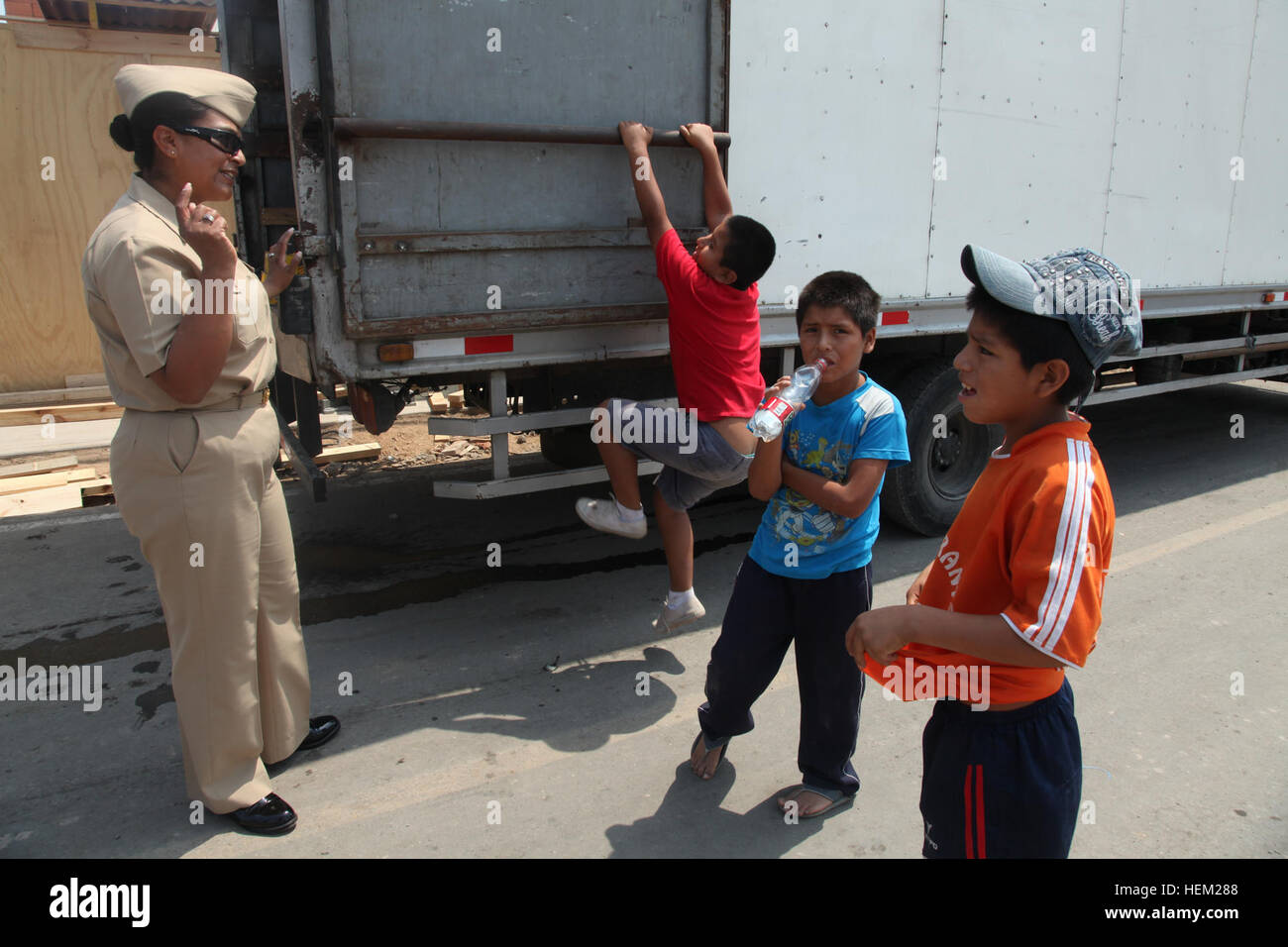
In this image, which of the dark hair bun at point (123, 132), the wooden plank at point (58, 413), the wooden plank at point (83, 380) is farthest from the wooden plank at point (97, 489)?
the dark hair bun at point (123, 132)

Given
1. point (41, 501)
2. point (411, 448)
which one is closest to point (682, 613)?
point (411, 448)

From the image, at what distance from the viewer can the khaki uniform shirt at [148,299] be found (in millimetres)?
2268

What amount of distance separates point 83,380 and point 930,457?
785cm

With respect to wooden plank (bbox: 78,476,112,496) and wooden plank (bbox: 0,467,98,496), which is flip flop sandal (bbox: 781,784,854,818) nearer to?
wooden plank (bbox: 78,476,112,496)

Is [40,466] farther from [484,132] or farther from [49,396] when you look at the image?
[484,132]

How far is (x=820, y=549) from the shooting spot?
2527 mm

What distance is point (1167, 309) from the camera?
5738 mm

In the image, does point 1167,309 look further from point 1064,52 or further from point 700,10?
point 700,10

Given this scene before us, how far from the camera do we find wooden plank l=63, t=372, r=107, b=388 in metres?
8.34

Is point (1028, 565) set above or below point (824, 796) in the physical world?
above

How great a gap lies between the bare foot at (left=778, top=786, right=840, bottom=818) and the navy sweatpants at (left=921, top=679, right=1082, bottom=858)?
1008 mm

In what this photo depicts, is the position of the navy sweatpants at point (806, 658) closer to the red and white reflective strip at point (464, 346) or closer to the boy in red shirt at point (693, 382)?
the boy in red shirt at point (693, 382)

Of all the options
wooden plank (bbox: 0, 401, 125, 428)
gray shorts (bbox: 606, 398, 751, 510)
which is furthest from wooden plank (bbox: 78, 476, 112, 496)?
gray shorts (bbox: 606, 398, 751, 510)

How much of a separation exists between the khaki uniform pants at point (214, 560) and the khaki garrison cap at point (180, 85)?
A: 85 centimetres
